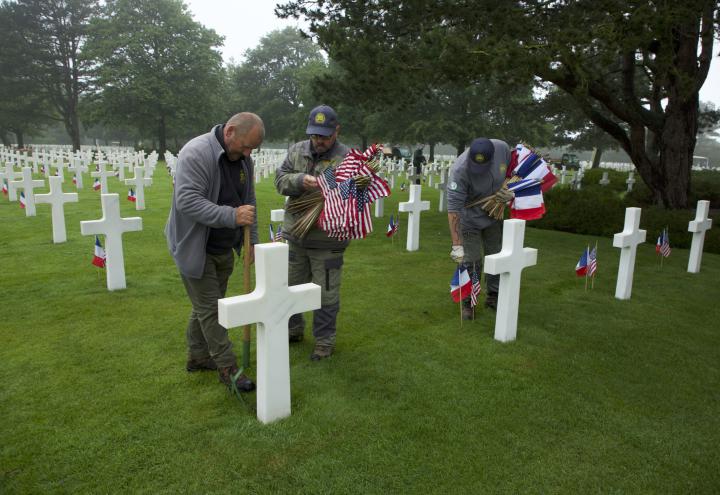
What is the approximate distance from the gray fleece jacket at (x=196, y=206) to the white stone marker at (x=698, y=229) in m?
6.33

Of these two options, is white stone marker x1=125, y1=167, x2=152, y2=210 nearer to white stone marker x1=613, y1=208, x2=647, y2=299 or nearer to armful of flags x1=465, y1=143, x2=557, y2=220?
armful of flags x1=465, y1=143, x2=557, y2=220

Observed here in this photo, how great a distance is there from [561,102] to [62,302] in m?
13.5

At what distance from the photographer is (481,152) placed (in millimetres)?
4578

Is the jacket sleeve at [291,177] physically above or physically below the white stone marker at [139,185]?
above

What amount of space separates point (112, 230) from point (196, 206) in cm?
290

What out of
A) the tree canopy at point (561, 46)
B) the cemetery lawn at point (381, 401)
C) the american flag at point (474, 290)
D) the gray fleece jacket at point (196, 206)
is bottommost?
the cemetery lawn at point (381, 401)

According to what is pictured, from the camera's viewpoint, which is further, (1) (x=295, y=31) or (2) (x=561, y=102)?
(1) (x=295, y=31)

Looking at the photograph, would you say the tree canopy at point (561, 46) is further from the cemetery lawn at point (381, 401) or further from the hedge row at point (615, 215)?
the cemetery lawn at point (381, 401)

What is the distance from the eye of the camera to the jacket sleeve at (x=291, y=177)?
11.7ft

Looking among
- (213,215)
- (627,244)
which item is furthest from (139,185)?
(627,244)

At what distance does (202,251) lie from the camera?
3047 millimetres

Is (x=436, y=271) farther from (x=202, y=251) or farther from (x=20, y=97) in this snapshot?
(x=20, y=97)

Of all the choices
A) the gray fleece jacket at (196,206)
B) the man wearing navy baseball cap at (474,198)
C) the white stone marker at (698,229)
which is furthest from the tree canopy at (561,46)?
the gray fleece jacket at (196,206)

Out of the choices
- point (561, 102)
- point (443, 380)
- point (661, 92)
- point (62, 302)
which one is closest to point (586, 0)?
point (661, 92)
